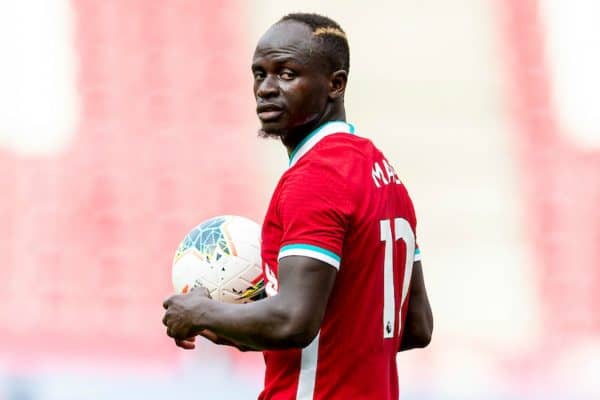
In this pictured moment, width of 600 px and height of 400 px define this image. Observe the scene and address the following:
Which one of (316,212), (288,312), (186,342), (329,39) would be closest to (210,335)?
(186,342)

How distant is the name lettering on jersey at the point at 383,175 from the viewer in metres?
2.73

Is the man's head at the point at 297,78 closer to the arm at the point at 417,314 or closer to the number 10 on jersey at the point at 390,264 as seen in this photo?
the number 10 on jersey at the point at 390,264

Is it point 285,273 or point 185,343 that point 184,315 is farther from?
point 285,273

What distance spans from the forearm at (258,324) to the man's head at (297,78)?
0.49m

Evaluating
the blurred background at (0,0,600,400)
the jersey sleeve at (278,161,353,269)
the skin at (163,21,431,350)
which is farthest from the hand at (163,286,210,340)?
the blurred background at (0,0,600,400)

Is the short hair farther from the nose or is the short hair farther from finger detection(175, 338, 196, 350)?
finger detection(175, 338, 196, 350)

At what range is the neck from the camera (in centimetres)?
286

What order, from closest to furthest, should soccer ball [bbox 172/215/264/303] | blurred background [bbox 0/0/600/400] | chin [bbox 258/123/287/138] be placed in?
1. chin [bbox 258/123/287/138]
2. soccer ball [bbox 172/215/264/303]
3. blurred background [bbox 0/0/600/400]

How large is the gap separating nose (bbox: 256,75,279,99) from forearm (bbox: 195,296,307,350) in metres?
0.53

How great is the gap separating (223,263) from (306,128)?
0.43m

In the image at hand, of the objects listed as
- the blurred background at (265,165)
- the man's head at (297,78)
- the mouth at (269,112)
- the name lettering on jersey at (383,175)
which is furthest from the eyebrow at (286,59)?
the blurred background at (265,165)
